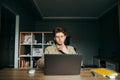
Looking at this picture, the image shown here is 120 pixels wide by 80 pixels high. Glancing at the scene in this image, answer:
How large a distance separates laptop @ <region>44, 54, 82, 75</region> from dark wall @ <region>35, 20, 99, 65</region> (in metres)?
6.09

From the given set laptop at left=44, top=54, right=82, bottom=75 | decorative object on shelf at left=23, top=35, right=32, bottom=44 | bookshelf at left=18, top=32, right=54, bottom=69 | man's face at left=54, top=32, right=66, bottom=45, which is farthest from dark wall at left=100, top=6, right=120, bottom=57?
laptop at left=44, top=54, right=82, bottom=75

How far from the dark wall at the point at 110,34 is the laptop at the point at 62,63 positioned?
13.3 feet

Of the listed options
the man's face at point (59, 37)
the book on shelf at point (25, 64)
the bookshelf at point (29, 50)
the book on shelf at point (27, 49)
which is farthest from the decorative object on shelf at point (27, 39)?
the man's face at point (59, 37)

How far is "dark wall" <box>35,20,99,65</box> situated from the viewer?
7.67m

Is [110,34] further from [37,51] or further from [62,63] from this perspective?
[62,63]

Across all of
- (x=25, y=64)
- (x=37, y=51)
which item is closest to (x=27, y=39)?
(x=37, y=51)

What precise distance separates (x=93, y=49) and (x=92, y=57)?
0.38 metres

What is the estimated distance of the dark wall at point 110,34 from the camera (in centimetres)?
553

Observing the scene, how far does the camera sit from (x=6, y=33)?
6.95 meters

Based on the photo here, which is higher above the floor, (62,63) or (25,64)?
(62,63)

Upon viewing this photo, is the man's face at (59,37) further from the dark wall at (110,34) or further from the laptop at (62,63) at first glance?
the dark wall at (110,34)

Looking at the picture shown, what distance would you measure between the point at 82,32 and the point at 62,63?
6.29 metres

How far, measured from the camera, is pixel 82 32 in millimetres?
7758

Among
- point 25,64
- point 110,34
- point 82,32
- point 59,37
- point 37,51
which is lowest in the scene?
point 25,64
